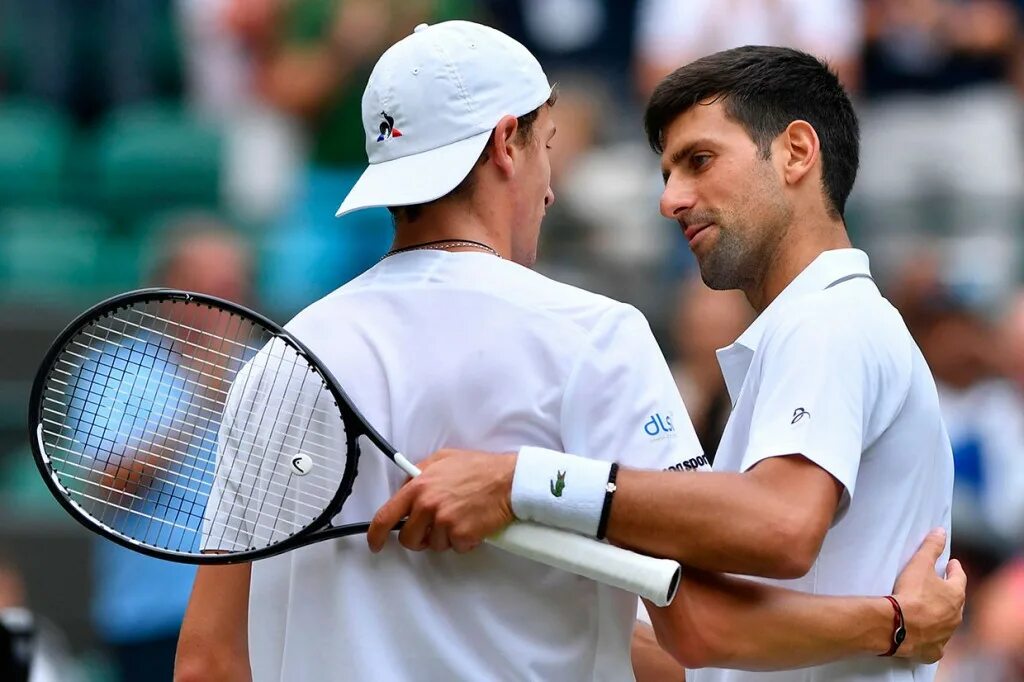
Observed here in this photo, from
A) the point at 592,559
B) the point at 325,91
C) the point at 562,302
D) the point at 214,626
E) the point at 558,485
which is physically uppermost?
the point at 562,302

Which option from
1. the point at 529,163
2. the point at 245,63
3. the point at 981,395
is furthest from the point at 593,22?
the point at 529,163

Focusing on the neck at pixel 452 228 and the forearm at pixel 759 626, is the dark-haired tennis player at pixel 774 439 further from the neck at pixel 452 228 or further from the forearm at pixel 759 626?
the neck at pixel 452 228

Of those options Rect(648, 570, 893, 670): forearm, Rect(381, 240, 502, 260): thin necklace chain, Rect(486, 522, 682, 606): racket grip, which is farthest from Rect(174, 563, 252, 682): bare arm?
Rect(648, 570, 893, 670): forearm

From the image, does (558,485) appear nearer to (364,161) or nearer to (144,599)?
(144,599)

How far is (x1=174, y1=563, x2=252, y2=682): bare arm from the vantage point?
2.98 m

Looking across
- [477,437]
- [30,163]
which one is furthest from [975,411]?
[30,163]

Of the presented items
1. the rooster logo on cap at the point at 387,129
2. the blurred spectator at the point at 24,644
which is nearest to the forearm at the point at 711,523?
the rooster logo on cap at the point at 387,129

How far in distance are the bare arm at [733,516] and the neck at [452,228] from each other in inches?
19.9

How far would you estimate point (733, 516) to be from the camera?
2672 millimetres

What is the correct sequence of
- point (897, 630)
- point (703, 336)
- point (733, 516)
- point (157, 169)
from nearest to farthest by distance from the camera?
point (733, 516) → point (897, 630) → point (703, 336) → point (157, 169)

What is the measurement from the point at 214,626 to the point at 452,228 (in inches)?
30.8

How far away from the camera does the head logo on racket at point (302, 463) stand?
2887mm

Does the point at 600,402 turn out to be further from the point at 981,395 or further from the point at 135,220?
the point at 135,220

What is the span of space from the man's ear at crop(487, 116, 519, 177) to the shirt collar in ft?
1.64
